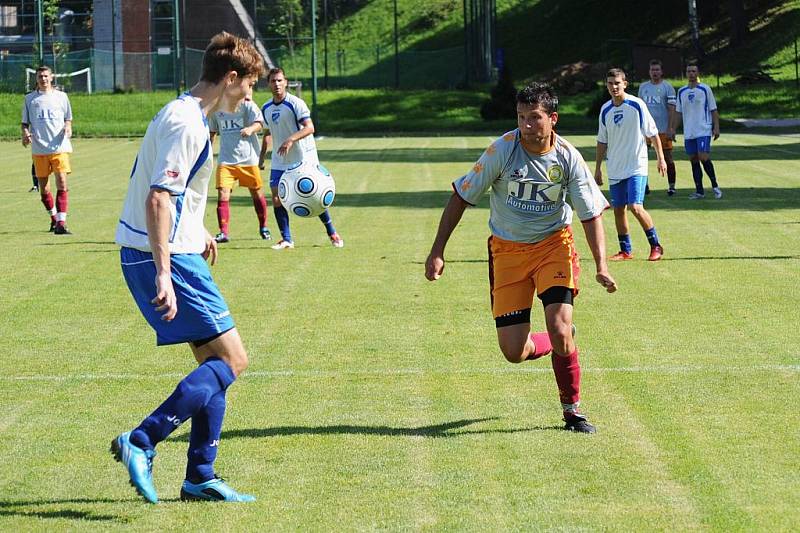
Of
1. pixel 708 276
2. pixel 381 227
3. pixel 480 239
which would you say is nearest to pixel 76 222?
pixel 381 227

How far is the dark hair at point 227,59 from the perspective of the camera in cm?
562

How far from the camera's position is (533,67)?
68750mm

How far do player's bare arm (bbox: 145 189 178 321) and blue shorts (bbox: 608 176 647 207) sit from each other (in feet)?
31.2

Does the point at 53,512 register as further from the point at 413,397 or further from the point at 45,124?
the point at 45,124

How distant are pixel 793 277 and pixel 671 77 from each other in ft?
152

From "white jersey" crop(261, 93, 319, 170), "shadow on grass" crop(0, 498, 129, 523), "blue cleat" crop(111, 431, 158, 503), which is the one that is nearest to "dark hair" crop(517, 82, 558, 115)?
"blue cleat" crop(111, 431, 158, 503)

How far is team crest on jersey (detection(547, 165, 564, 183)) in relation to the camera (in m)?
7.26

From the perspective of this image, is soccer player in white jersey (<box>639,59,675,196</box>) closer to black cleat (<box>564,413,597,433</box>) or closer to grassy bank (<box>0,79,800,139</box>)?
black cleat (<box>564,413,597,433</box>)

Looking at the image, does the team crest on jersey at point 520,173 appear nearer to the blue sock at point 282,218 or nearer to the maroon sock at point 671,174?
the blue sock at point 282,218

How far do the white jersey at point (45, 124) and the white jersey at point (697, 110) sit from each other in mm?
10019

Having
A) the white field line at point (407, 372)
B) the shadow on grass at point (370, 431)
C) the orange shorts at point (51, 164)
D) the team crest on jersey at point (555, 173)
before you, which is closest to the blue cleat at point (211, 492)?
the shadow on grass at point (370, 431)

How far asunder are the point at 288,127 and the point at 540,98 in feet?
27.9

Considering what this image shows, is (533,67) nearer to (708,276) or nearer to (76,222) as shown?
(76,222)

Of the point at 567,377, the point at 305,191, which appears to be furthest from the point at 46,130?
the point at 567,377
